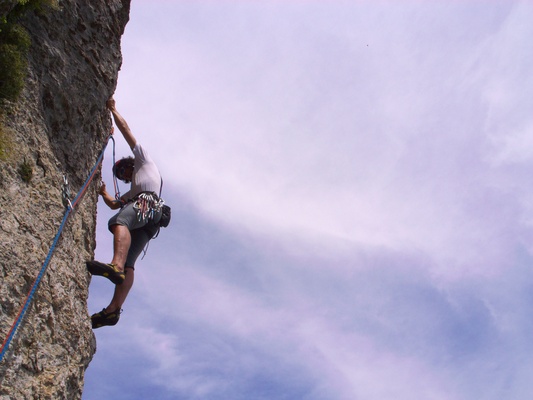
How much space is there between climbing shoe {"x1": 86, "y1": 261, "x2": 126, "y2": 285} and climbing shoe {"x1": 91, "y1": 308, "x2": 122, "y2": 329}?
707mm

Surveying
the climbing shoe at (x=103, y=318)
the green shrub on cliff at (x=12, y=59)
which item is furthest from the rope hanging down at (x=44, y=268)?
the climbing shoe at (x=103, y=318)

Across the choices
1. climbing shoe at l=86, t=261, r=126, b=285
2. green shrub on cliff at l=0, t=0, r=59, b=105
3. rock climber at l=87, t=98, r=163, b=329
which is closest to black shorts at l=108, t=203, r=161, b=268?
rock climber at l=87, t=98, r=163, b=329

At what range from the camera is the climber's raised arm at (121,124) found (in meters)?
7.28

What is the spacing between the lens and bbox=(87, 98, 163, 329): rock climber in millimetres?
5865

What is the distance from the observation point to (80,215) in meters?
6.30

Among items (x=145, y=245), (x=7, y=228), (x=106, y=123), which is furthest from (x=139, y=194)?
(x=7, y=228)

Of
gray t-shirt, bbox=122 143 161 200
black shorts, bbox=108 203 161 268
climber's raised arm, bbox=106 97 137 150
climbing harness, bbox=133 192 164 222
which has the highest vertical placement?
climber's raised arm, bbox=106 97 137 150

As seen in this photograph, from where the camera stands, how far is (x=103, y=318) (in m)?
6.23

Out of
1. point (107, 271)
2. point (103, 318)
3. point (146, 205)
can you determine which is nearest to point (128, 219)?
point (146, 205)

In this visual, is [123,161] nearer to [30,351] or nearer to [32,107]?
[32,107]

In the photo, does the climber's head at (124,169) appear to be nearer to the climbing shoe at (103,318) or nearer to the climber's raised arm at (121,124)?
the climber's raised arm at (121,124)

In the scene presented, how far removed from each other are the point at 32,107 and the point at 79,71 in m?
1.15

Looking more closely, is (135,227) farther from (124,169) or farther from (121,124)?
(121,124)

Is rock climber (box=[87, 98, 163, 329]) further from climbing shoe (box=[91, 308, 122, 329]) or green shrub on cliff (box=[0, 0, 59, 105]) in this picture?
green shrub on cliff (box=[0, 0, 59, 105])
